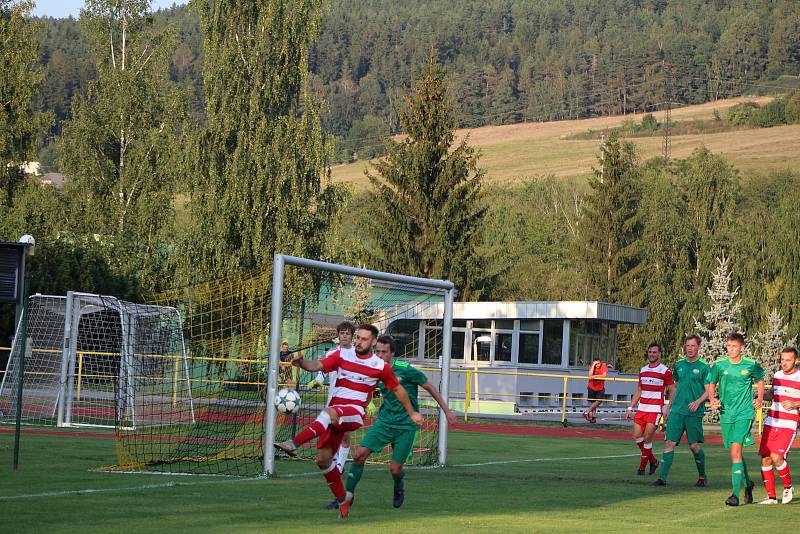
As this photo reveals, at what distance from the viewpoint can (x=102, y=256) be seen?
4378 cm

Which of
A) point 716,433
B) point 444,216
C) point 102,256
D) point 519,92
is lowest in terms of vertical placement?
point 716,433

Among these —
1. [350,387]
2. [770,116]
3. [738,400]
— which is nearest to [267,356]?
[350,387]

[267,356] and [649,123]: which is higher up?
[649,123]

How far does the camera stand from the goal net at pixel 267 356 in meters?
14.9

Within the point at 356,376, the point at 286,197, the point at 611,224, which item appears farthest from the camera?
the point at 611,224

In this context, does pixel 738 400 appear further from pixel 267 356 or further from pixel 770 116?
pixel 770 116

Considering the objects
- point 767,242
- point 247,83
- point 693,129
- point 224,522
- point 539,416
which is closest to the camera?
point 224,522

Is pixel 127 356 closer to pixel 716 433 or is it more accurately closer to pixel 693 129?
pixel 716 433

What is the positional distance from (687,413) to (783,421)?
219 cm

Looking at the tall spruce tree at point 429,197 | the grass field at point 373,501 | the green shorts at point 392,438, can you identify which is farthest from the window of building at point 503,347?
the green shorts at point 392,438

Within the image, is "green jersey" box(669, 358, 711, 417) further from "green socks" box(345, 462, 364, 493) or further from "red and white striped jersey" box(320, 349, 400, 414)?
"red and white striped jersey" box(320, 349, 400, 414)

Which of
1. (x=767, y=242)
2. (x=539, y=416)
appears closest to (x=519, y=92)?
(x=767, y=242)

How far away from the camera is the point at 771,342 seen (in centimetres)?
Answer: 5950

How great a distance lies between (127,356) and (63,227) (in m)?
37.7
